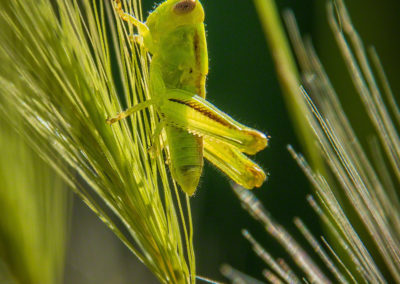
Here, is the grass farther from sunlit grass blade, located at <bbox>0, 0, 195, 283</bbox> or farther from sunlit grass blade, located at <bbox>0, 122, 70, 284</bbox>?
sunlit grass blade, located at <bbox>0, 122, 70, 284</bbox>

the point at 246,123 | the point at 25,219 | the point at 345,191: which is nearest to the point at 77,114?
the point at 25,219

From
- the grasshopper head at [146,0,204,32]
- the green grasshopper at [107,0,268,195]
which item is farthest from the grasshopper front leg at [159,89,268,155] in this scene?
the grasshopper head at [146,0,204,32]

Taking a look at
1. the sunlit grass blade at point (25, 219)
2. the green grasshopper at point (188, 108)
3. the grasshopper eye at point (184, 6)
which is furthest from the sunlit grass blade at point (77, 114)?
the grasshopper eye at point (184, 6)

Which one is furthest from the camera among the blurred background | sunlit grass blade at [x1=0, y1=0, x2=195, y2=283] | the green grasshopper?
the blurred background

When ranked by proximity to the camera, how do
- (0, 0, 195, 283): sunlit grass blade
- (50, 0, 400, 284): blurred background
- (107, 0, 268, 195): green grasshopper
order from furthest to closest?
1. (50, 0, 400, 284): blurred background
2. (107, 0, 268, 195): green grasshopper
3. (0, 0, 195, 283): sunlit grass blade

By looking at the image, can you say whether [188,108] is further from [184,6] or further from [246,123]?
[246,123]

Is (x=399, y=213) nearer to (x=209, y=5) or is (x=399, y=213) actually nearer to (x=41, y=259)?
(x=41, y=259)

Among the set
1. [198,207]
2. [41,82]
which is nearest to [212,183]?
[198,207]

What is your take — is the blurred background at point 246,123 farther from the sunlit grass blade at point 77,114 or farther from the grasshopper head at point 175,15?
the sunlit grass blade at point 77,114
